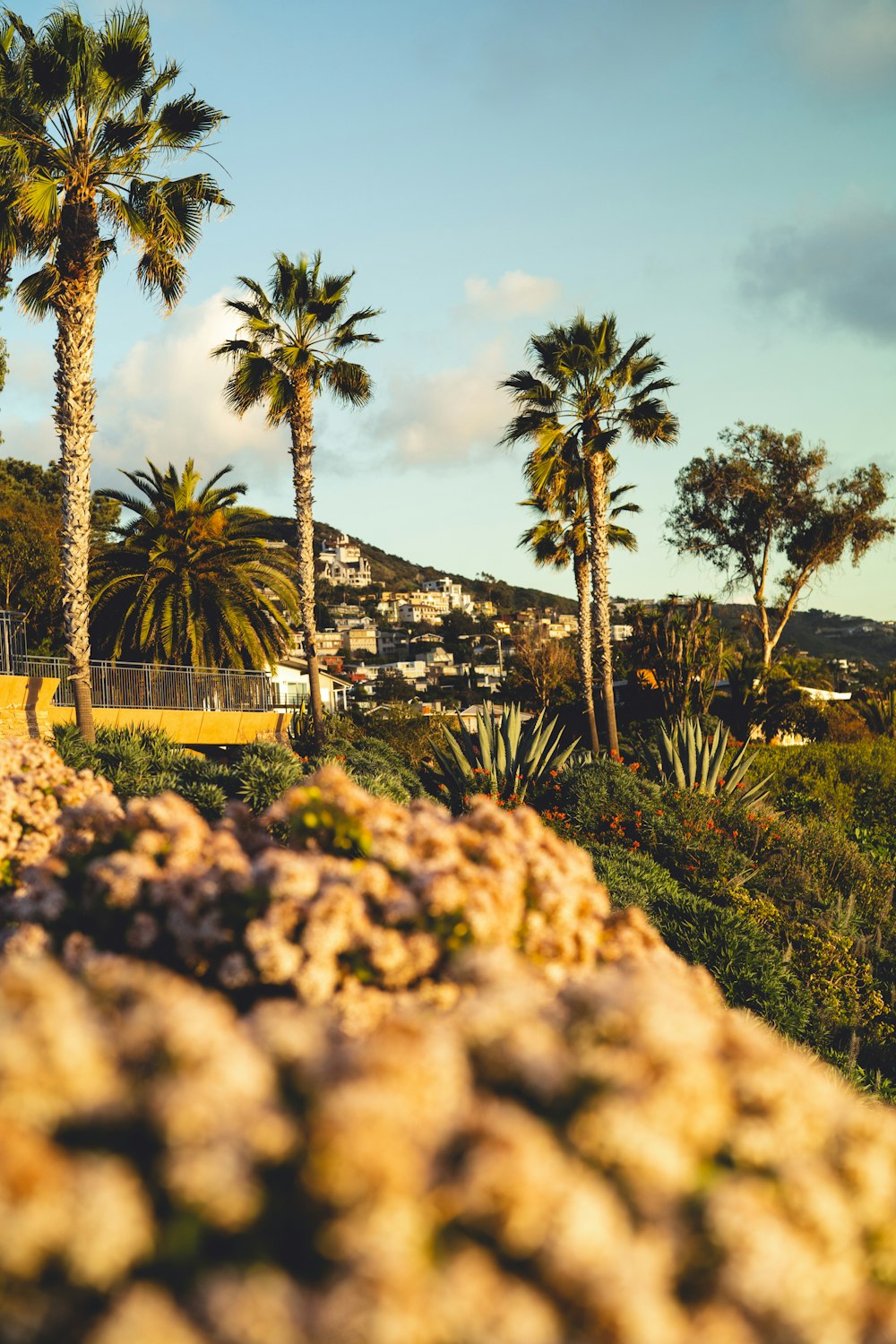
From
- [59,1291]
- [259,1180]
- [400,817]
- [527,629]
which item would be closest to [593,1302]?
[259,1180]

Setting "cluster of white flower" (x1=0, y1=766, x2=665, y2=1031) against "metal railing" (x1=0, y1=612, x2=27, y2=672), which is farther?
"metal railing" (x1=0, y1=612, x2=27, y2=672)

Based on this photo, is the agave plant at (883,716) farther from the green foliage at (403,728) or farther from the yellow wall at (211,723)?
the yellow wall at (211,723)

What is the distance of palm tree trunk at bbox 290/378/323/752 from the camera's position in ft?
67.0

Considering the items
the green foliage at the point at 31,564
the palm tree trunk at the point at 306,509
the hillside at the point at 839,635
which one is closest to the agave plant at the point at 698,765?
the palm tree trunk at the point at 306,509

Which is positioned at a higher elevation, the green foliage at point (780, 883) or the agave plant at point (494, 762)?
the agave plant at point (494, 762)

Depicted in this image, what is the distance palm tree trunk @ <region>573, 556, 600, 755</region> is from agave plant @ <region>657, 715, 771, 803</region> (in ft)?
15.9

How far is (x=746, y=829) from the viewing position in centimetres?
1347

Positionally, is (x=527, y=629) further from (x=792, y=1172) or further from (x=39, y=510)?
(x=792, y=1172)

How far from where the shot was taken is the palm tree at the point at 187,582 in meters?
24.9

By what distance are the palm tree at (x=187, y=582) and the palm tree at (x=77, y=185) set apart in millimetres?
10548

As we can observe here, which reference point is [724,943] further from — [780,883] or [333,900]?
[333,900]

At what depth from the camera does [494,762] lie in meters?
14.7

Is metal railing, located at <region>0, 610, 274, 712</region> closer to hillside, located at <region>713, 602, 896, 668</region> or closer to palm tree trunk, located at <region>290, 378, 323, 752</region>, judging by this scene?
palm tree trunk, located at <region>290, 378, 323, 752</region>

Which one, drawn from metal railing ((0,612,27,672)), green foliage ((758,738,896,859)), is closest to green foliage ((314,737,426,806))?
metal railing ((0,612,27,672))
